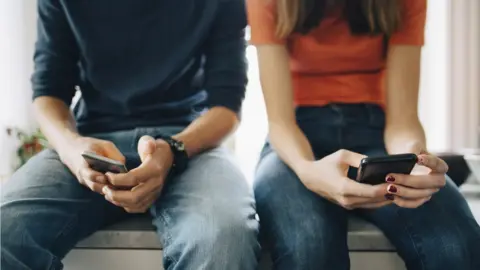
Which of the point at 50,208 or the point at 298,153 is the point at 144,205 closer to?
the point at 50,208

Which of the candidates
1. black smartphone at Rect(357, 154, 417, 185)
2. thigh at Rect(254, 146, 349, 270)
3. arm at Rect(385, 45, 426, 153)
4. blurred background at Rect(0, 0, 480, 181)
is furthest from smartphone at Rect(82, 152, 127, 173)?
blurred background at Rect(0, 0, 480, 181)

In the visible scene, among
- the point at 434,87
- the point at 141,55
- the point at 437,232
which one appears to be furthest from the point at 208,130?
the point at 434,87

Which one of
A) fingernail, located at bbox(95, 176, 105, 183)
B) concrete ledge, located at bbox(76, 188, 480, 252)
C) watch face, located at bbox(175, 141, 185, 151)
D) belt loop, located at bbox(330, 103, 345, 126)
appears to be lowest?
concrete ledge, located at bbox(76, 188, 480, 252)

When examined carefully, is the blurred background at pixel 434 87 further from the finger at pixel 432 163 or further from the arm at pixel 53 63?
the finger at pixel 432 163

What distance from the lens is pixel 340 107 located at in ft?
3.18

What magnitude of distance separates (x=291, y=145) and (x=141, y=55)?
34 cm

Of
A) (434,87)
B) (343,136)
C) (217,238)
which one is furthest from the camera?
(434,87)

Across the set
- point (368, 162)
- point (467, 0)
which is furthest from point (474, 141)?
point (368, 162)

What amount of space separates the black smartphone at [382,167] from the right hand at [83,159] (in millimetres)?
363

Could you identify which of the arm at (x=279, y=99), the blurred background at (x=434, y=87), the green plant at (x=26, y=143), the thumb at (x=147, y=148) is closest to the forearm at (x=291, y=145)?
the arm at (x=279, y=99)

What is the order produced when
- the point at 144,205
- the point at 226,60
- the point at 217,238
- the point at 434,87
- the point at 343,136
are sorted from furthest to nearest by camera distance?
the point at 434,87 → the point at 226,60 → the point at 343,136 → the point at 144,205 → the point at 217,238

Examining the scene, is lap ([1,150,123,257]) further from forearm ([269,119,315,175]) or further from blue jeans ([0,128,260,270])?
forearm ([269,119,315,175])

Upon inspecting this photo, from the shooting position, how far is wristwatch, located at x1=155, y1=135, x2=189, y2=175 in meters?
0.90

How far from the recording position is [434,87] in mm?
1671
